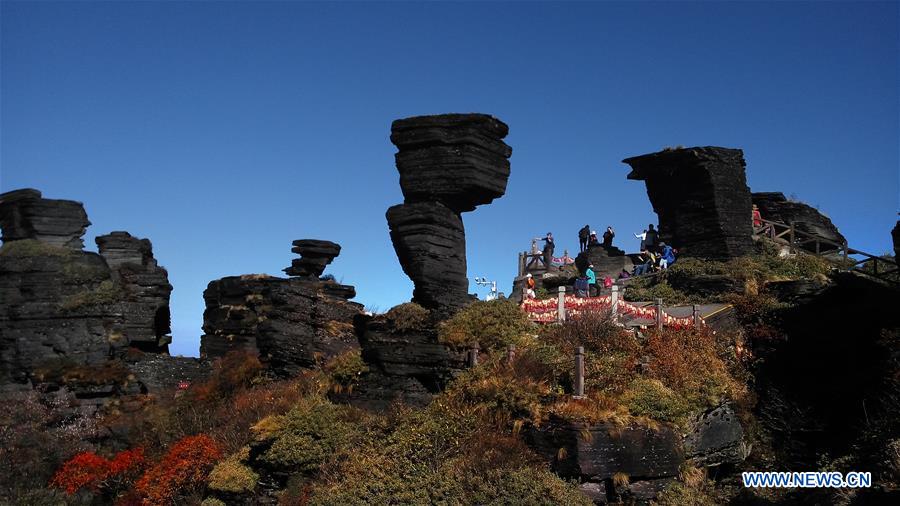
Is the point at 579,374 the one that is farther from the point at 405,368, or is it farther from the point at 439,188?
the point at 439,188

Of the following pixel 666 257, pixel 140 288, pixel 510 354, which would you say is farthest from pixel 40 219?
pixel 666 257

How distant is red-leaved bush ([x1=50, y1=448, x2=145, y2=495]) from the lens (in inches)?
898

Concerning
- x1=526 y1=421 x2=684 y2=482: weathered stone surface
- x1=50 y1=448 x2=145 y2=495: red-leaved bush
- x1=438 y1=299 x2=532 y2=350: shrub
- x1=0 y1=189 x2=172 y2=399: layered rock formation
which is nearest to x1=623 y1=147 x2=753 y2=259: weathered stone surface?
x1=438 y1=299 x2=532 y2=350: shrub

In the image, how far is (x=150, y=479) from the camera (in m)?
20.0

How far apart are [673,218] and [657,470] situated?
887 inches

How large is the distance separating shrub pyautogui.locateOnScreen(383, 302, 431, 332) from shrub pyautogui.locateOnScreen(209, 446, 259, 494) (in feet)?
16.8

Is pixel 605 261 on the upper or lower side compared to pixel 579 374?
upper

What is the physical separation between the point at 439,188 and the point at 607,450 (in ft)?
29.4

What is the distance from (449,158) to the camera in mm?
20156

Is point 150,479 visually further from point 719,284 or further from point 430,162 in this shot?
point 719,284

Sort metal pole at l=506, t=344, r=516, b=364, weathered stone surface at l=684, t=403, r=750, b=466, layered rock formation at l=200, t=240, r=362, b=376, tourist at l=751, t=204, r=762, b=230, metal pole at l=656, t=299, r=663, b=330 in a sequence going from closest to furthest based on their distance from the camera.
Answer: weathered stone surface at l=684, t=403, r=750, b=466, metal pole at l=506, t=344, r=516, b=364, metal pole at l=656, t=299, r=663, b=330, layered rock formation at l=200, t=240, r=362, b=376, tourist at l=751, t=204, r=762, b=230

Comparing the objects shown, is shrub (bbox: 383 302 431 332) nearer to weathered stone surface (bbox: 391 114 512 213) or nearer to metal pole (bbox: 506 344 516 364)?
metal pole (bbox: 506 344 516 364)

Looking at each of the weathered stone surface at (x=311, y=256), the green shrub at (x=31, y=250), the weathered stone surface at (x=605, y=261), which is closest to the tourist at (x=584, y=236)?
the weathered stone surface at (x=605, y=261)

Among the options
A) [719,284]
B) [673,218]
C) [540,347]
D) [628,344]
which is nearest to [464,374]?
[540,347]
